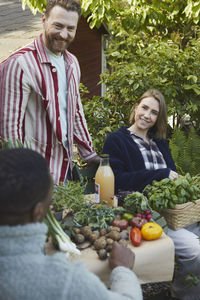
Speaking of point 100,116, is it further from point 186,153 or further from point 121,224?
point 121,224

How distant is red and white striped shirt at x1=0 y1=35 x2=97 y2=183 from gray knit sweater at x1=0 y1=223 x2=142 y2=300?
105 cm

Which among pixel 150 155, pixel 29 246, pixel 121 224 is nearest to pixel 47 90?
pixel 121 224

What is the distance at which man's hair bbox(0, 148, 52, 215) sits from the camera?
1037mm

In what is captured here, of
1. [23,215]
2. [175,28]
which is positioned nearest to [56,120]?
[23,215]

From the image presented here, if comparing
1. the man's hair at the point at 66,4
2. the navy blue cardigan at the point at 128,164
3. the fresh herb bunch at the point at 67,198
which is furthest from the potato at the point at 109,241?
the man's hair at the point at 66,4

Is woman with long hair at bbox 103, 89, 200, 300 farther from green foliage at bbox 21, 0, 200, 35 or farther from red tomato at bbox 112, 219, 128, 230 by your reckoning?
green foliage at bbox 21, 0, 200, 35

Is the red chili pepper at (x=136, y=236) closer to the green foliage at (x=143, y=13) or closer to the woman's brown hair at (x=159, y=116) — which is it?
the woman's brown hair at (x=159, y=116)

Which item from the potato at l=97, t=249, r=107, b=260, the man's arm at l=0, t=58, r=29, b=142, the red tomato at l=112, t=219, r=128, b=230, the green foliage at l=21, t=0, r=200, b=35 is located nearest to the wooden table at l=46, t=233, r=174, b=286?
the potato at l=97, t=249, r=107, b=260

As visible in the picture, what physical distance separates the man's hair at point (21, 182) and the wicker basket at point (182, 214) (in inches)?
50.4

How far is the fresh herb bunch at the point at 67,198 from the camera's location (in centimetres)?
184

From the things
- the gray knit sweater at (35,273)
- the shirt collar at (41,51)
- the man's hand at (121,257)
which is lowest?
the man's hand at (121,257)

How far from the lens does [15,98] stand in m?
2.16

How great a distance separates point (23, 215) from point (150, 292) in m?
2.12

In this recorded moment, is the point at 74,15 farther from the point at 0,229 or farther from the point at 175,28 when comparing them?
the point at 175,28
